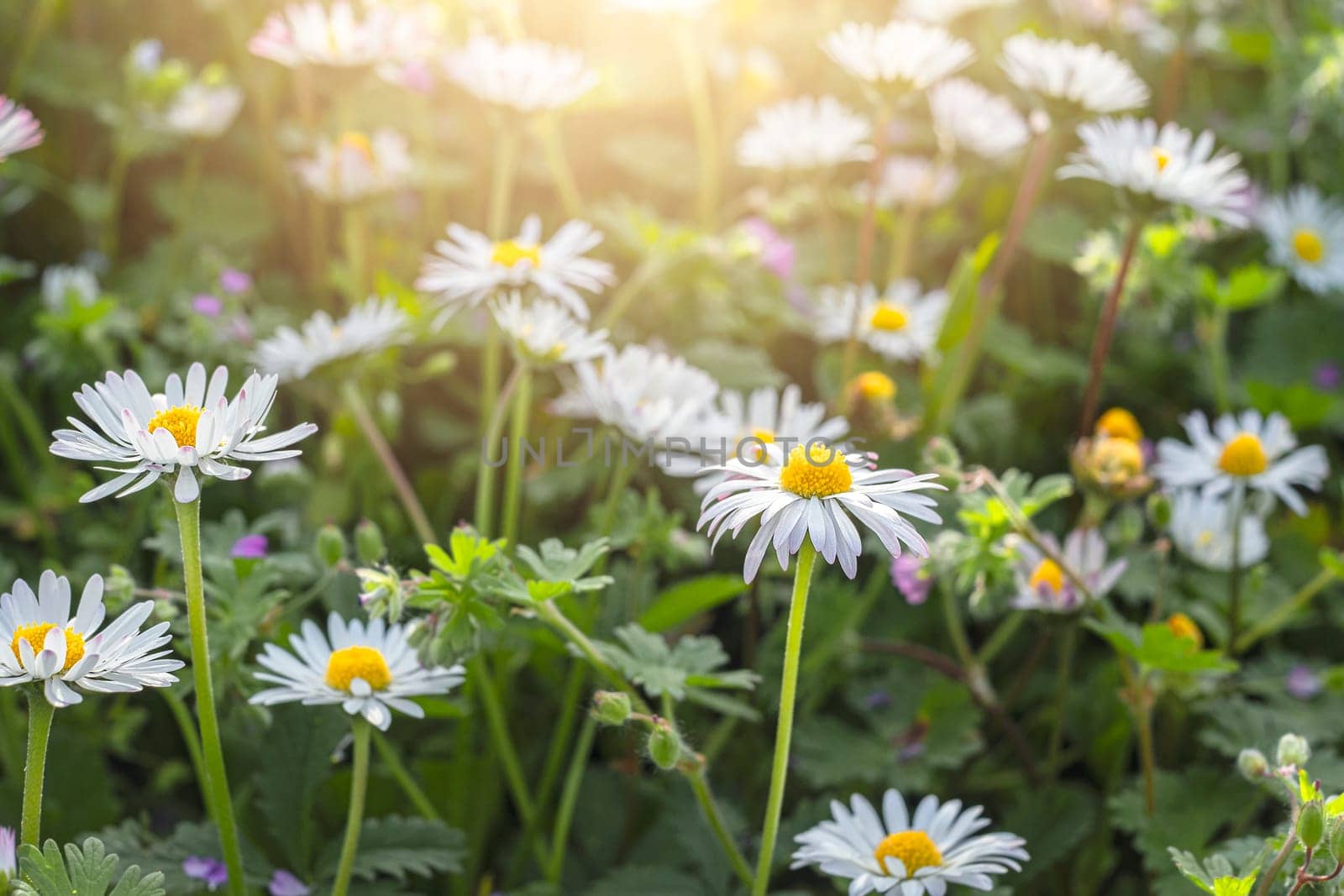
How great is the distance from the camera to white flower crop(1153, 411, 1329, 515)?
4.50ft

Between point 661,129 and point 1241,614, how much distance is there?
150cm

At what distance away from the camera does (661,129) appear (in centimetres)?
248

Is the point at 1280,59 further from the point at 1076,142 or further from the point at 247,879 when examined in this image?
the point at 247,879

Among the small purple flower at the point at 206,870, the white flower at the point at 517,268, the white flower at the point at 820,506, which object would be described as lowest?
the small purple flower at the point at 206,870

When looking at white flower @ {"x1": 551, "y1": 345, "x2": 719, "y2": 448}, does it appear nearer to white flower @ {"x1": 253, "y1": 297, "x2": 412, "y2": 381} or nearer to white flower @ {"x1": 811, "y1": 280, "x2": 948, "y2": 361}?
white flower @ {"x1": 253, "y1": 297, "x2": 412, "y2": 381}

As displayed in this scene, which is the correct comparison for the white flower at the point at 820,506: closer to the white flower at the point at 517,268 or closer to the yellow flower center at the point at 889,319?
the white flower at the point at 517,268

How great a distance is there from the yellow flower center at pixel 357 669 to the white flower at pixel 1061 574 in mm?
588

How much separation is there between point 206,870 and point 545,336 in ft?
1.84

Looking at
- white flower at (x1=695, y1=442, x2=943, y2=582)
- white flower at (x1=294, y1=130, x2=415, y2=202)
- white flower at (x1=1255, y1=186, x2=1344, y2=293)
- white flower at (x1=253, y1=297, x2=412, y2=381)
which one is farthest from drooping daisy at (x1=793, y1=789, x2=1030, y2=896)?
white flower at (x1=1255, y1=186, x2=1344, y2=293)

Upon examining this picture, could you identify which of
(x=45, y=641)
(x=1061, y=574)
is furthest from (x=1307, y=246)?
(x=45, y=641)

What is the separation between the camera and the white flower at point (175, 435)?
2.72 ft

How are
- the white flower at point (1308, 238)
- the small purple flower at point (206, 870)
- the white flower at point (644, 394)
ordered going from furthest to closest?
the white flower at point (1308, 238) → the white flower at point (644, 394) → the small purple flower at point (206, 870)

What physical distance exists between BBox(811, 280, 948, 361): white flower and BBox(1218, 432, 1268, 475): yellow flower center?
16.9 inches

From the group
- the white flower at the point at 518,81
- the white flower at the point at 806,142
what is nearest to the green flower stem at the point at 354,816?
the white flower at the point at 518,81
